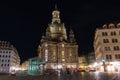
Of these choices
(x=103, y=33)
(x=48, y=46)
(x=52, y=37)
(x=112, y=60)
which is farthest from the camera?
(x=52, y=37)

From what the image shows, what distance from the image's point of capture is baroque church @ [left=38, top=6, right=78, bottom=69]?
120125 millimetres

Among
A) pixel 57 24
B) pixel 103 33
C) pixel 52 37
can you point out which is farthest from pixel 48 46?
pixel 103 33

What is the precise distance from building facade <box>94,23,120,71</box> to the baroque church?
203 ft

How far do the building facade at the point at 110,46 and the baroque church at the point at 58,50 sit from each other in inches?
2439

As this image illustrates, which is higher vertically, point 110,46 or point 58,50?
point 58,50

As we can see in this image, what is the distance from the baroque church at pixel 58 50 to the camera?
120m

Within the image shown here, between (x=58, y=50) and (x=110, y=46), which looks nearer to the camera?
(x=110, y=46)

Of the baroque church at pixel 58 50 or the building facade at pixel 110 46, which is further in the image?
the baroque church at pixel 58 50

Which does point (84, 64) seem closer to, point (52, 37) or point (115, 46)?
point (52, 37)

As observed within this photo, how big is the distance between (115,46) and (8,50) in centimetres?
8329

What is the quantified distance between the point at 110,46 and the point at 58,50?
69946 millimetres

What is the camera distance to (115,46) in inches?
2293

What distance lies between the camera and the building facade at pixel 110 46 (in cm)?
5682

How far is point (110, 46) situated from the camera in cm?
5859
